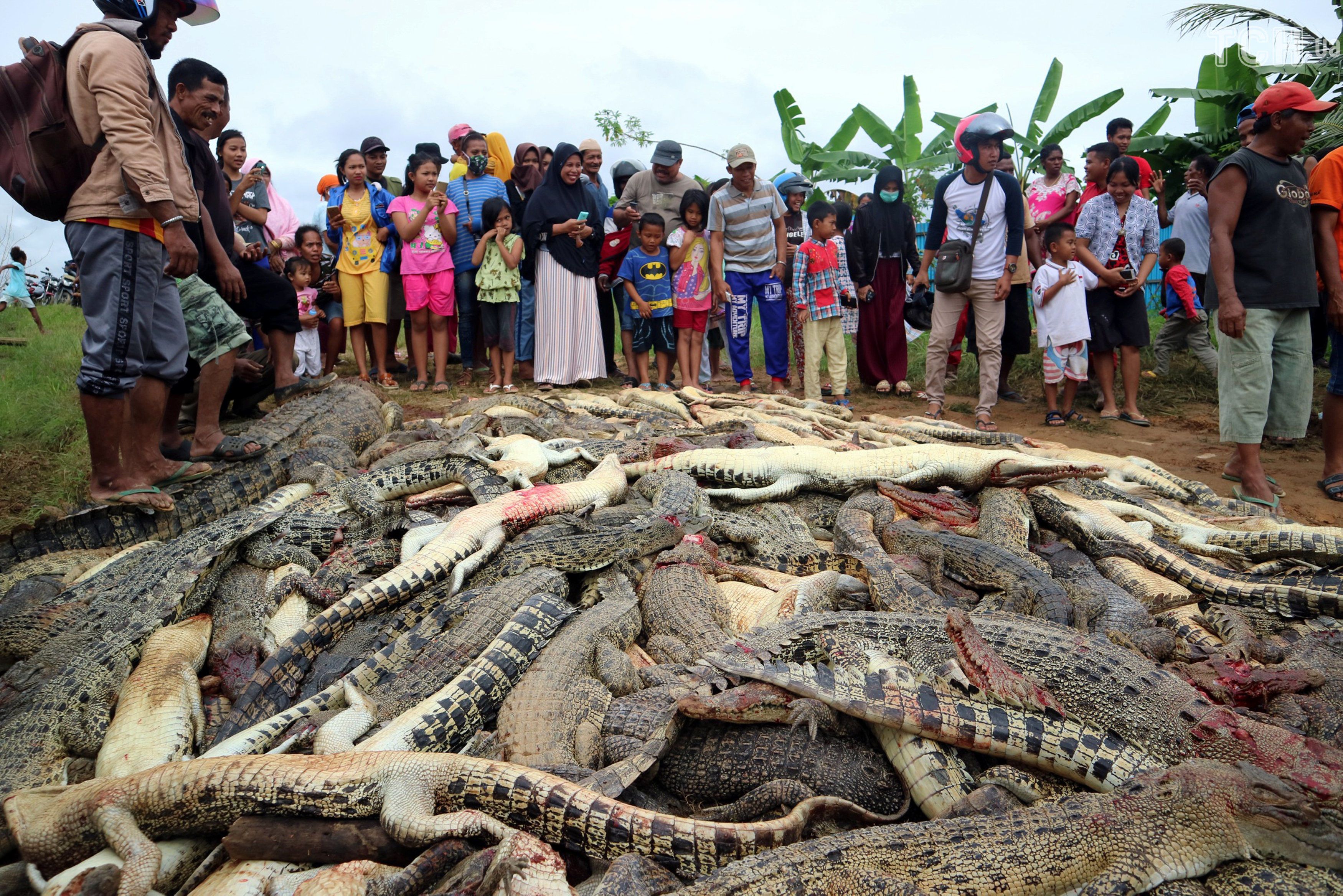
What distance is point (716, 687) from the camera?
102 inches

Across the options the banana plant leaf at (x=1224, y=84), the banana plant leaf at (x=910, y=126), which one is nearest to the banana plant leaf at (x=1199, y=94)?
the banana plant leaf at (x=1224, y=84)

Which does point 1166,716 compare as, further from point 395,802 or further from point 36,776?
point 36,776

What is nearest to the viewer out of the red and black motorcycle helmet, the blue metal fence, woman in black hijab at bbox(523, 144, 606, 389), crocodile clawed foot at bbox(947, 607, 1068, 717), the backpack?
crocodile clawed foot at bbox(947, 607, 1068, 717)

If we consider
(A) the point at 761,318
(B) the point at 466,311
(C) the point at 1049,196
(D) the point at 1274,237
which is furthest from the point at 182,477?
(C) the point at 1049,196

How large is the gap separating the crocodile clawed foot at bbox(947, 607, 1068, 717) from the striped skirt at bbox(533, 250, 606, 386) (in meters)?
6.37

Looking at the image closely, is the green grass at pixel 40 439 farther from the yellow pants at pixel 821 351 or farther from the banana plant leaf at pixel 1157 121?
the banana plant leaf at pixel 1157 121

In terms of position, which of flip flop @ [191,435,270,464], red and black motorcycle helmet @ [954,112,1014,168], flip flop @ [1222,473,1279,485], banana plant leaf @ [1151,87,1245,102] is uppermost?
banana plant leaf @ [1151,87,1245,102]

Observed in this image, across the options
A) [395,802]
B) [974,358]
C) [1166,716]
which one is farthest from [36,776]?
[974,358]

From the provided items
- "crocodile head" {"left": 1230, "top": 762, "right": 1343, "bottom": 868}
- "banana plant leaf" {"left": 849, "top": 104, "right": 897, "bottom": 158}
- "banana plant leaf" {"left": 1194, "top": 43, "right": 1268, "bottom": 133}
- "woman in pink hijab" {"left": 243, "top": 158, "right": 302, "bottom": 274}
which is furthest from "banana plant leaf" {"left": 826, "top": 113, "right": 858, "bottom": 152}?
"crocodile head" {"left": 1230, "top": 762, "right": 1343, "bottom": 868}

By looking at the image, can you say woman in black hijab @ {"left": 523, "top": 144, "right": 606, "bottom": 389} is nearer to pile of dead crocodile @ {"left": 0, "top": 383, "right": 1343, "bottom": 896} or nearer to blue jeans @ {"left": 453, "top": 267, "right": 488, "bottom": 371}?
blue jeans @ {"left": 453, "top": 267, "right": 488, "bottom": 371}

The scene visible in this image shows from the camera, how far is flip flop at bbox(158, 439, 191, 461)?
15.6ft

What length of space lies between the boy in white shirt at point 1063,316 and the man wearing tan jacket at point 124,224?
22.6 ft

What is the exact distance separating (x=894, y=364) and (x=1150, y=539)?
5297mm

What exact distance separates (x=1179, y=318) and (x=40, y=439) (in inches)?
421
